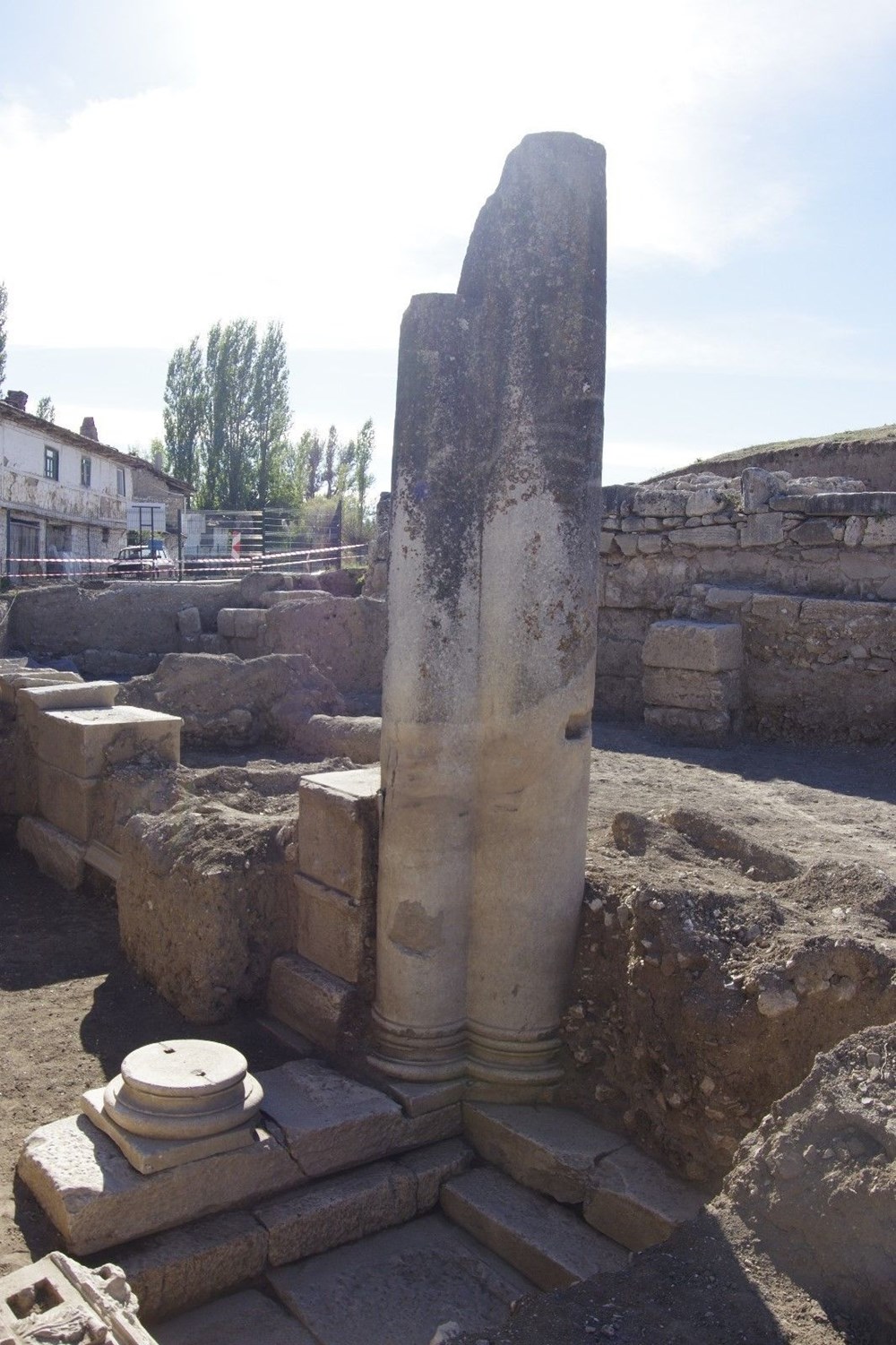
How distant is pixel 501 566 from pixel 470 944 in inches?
62.3

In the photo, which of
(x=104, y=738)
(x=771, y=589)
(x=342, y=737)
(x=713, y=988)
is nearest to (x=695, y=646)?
(x=771, y=589)

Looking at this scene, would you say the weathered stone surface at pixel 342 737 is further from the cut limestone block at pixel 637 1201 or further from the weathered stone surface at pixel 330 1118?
the cut limestone block at pixel 637 1201

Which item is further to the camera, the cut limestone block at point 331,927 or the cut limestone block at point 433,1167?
the cut limestone block at point 331,927

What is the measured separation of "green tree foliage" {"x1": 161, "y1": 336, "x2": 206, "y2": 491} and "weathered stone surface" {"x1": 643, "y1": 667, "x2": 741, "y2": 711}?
40755mm

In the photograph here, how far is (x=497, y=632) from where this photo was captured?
13.7 feet

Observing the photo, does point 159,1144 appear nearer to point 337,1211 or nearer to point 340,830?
point 337,1211

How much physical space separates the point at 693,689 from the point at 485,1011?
4.95 m

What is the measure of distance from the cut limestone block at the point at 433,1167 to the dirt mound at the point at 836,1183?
1550 mm

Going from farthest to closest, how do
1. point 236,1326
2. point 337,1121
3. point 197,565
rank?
point 197,565
point 337,1121
point 236,1326

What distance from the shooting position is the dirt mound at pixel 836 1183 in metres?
2.41

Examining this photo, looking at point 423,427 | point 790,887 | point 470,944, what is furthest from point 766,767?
point 423,427

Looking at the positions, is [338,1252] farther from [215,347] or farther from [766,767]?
[215,347]

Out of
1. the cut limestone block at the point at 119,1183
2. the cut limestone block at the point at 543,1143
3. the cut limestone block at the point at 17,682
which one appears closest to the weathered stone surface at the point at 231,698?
the cut limestone block at the point at 17,682

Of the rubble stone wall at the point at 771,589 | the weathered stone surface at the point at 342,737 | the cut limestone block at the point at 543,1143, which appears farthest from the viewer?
the rubble stone wall at the point at 771,589
